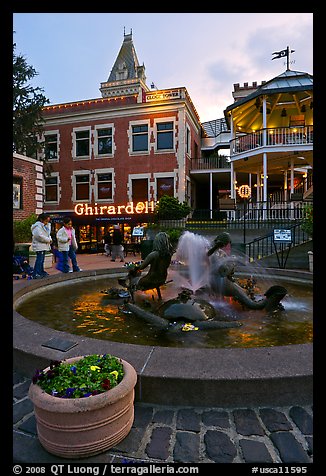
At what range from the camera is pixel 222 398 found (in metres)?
2.62

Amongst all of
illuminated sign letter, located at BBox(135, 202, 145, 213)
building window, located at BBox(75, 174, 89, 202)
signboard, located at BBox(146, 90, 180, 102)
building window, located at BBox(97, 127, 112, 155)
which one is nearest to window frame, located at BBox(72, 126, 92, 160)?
building window, located at BBox(97, 127, 112, 155)

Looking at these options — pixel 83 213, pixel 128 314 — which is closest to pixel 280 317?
pixel 128 314

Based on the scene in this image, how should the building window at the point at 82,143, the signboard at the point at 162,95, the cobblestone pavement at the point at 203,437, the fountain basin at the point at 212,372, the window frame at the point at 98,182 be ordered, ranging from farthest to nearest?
the building window at the point at 82,143
the window frame at the point at 98,182
the signboard at the point at 162,95
the fountain basin at the point at 212,372
the cobblestone pavement at the point at 203,437

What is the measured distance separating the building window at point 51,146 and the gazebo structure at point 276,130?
15.2m

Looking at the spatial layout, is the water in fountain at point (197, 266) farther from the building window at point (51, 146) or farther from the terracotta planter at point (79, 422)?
the building window at point (51, 146)

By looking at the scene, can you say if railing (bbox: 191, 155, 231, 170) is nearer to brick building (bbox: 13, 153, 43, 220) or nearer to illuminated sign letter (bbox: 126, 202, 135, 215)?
illuminated sign letter (bbox: 126, 202, 135, 215)

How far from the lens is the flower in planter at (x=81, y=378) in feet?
6.86

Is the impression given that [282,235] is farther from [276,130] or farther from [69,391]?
[276,130]

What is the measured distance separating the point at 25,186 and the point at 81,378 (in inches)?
574

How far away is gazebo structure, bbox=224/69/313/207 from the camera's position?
1879cm

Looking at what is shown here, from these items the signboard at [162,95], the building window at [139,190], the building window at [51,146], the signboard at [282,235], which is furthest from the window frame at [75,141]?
the signboard at [282,235]

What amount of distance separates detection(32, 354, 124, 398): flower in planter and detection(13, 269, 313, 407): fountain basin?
0.41 metres

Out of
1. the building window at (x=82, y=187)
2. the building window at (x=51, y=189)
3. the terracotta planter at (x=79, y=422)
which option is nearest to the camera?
the terracotta planter at (x=79, y=422)
